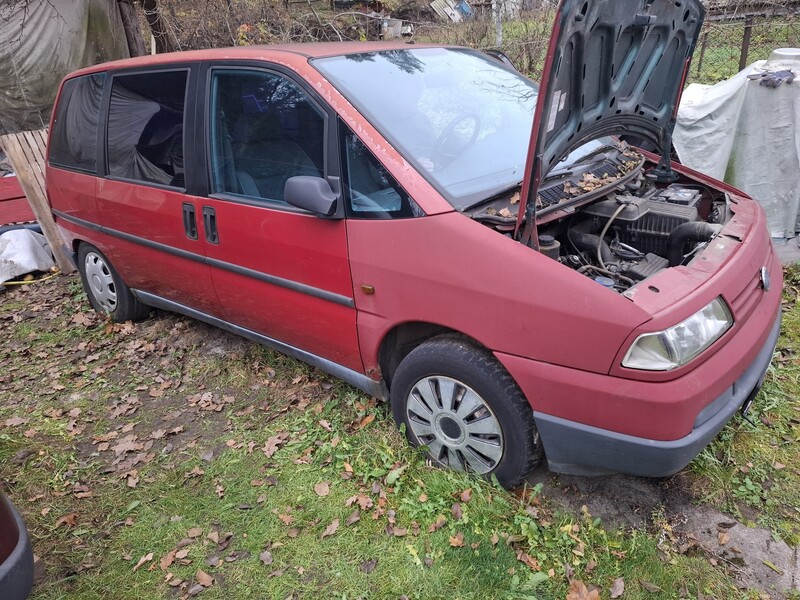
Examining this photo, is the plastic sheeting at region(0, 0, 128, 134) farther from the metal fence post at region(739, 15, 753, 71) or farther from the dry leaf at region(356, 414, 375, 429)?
the metal fence post at region(739, 15, 753, 71)

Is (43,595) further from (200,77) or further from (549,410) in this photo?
(200,77)

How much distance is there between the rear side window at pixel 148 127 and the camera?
10.9 feet

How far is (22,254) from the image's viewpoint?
239 inches

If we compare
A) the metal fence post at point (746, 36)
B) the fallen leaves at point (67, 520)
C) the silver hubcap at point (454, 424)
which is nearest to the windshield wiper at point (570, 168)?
the silver hubcap at point (454, 424)

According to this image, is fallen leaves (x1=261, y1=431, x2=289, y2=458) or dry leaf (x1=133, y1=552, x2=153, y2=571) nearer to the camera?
dry leaf (x1=133, y1=552, x2=153, y2=571)

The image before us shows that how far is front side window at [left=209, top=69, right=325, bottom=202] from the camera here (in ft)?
9.02

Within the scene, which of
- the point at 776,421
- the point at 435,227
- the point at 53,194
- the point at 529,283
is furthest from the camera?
the point at 53,194

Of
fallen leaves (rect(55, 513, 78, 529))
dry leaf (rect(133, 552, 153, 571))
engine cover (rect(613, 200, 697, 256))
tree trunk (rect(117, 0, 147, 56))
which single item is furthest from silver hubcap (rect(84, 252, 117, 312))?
tree trunk (rect(117, 0, 147, 56))

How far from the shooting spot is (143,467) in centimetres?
314

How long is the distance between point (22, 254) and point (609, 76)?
6.07 meters

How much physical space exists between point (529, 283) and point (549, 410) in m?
0.51

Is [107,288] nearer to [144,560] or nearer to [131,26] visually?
[144,560]

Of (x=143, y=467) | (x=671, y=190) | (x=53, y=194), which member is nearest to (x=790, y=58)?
(x=671, y=190)

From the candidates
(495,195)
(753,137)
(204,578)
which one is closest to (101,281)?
(204,578)
